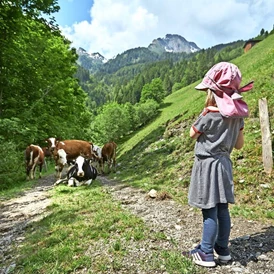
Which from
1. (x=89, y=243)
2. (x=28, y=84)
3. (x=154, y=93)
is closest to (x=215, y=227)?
(x=89, y=243)

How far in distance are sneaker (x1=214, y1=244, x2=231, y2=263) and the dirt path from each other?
86 millimetres

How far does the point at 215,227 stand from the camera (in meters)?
3.53

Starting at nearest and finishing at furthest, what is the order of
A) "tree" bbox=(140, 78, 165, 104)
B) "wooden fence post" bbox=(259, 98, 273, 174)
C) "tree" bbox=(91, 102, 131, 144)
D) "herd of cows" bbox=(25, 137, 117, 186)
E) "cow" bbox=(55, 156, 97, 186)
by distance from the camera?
"wooden fence post" bbox=(259, 98, 273, 174)
"cow" bbox=(55, 156, 97, 186)
"herd of cows" bbox=(25, 137, 117, 186)
"tree" bbox=(91, 102, 131, 144)
"tree" bbox=(140, 78, 165, 104)

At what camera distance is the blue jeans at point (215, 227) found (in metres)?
3.52

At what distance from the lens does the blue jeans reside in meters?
3.52

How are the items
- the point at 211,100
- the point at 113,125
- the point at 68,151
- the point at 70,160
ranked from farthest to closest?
the point at 113,125 < the point at 70,160 < the point at 68,151 < the point at 211,100

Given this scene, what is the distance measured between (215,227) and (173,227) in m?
1.74

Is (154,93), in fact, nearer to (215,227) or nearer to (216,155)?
(216,155)

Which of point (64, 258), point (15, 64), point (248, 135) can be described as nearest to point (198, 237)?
point (64, 258)

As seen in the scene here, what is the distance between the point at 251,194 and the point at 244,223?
1466 millimetres

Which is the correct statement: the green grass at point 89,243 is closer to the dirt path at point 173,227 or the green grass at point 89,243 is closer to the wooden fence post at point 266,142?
the dirt path at point 173,227

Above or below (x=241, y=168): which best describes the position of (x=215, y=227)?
below

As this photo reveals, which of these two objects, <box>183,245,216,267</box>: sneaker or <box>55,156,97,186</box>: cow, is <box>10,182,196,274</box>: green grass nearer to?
<box>183,245,216,267</box>: sneaker

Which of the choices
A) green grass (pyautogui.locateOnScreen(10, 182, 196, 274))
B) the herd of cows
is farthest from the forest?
green grass (pyautogui.locateOnScreen(10, 182, 196, 274))
